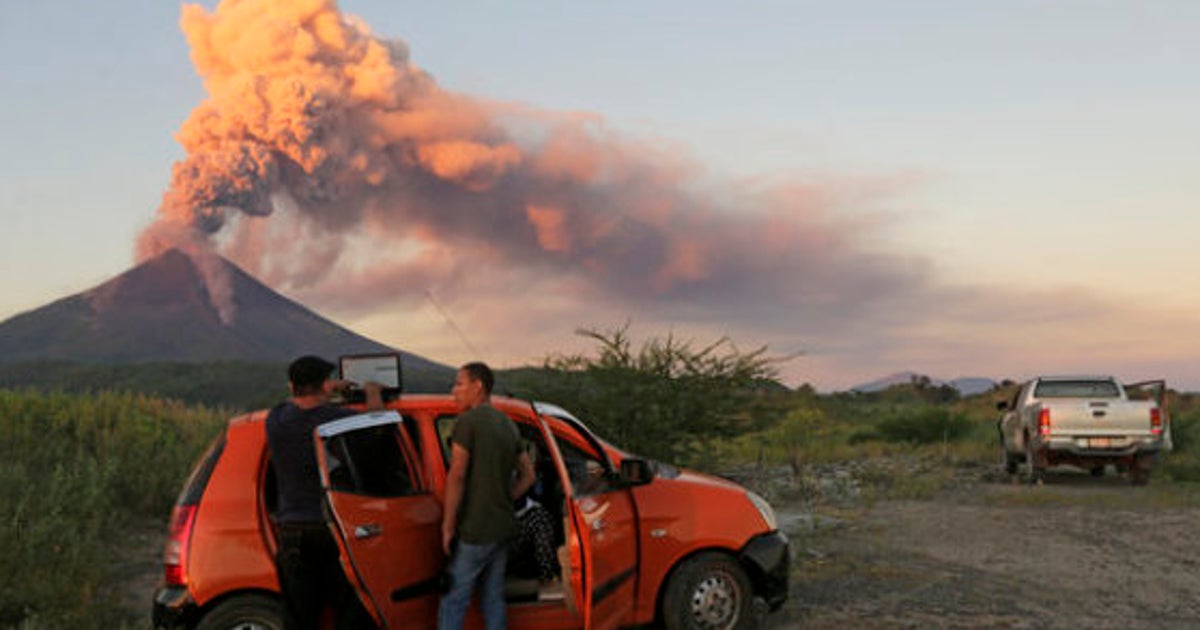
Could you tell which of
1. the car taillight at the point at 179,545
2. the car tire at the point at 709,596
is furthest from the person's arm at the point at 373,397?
the car tire at the point at 709,596

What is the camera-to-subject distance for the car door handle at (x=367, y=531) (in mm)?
5875

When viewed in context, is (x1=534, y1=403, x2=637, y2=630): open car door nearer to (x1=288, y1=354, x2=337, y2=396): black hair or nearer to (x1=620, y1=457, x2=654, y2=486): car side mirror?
(x1=620, y1=457, x2=654, y2=486): car side mirror

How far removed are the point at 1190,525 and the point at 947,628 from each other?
25.9 ft

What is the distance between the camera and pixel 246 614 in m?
6.02

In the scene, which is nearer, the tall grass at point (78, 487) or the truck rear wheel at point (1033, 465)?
the tall grass at point (78, 487)

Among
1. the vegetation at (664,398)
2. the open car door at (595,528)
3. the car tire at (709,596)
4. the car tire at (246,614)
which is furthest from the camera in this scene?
the vegetation at (664,398)

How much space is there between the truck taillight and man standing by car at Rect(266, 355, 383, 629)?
48.9ft

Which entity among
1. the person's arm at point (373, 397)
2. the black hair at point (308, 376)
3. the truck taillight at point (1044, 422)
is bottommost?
the truck taillight at point (1044, 422)

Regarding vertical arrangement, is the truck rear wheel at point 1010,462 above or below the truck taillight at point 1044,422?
below

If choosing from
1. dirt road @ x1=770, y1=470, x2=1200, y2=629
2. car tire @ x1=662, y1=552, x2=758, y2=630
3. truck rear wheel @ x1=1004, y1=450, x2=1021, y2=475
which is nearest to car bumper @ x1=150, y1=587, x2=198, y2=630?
car tire @ x1=662, y1=552, x2=758, y2=630

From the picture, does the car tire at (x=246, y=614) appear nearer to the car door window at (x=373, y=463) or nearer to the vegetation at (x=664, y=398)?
the car door window at (x=373, y=463)

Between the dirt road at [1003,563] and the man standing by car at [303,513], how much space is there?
11.2 feet

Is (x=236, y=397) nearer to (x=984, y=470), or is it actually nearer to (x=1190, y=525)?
(x=984, y=470)

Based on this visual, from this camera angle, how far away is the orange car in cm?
598
